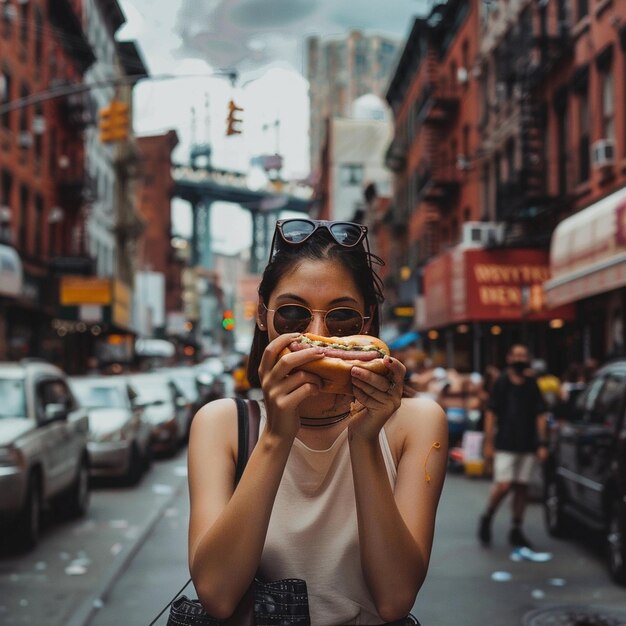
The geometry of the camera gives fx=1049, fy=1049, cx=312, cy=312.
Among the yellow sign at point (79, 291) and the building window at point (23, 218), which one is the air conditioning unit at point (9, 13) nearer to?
the building window at point (23, 218)

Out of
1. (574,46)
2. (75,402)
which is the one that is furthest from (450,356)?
(75,402)

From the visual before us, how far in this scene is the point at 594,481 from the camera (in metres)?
9.47

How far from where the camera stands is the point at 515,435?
10.5 m

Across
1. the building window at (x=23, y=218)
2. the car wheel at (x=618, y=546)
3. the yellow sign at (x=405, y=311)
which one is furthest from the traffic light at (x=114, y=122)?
the yellow sign at (x=405, y=311)

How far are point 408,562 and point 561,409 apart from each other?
29.4ft

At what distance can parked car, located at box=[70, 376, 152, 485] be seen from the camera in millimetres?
16047

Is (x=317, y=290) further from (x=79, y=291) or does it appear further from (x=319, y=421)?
(x=79, y=291)

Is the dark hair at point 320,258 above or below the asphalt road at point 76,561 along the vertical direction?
above

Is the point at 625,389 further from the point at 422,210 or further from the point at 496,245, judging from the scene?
the point at 422,210

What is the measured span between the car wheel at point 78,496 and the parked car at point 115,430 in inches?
69.9

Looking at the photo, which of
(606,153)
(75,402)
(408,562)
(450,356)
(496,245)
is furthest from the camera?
(450,356)

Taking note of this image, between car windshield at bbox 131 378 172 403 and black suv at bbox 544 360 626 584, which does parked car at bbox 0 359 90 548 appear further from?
car windshield at bbox 131 378 172 403

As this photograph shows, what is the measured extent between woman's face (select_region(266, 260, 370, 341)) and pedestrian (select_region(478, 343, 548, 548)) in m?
7.94

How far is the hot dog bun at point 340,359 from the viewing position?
221cm
